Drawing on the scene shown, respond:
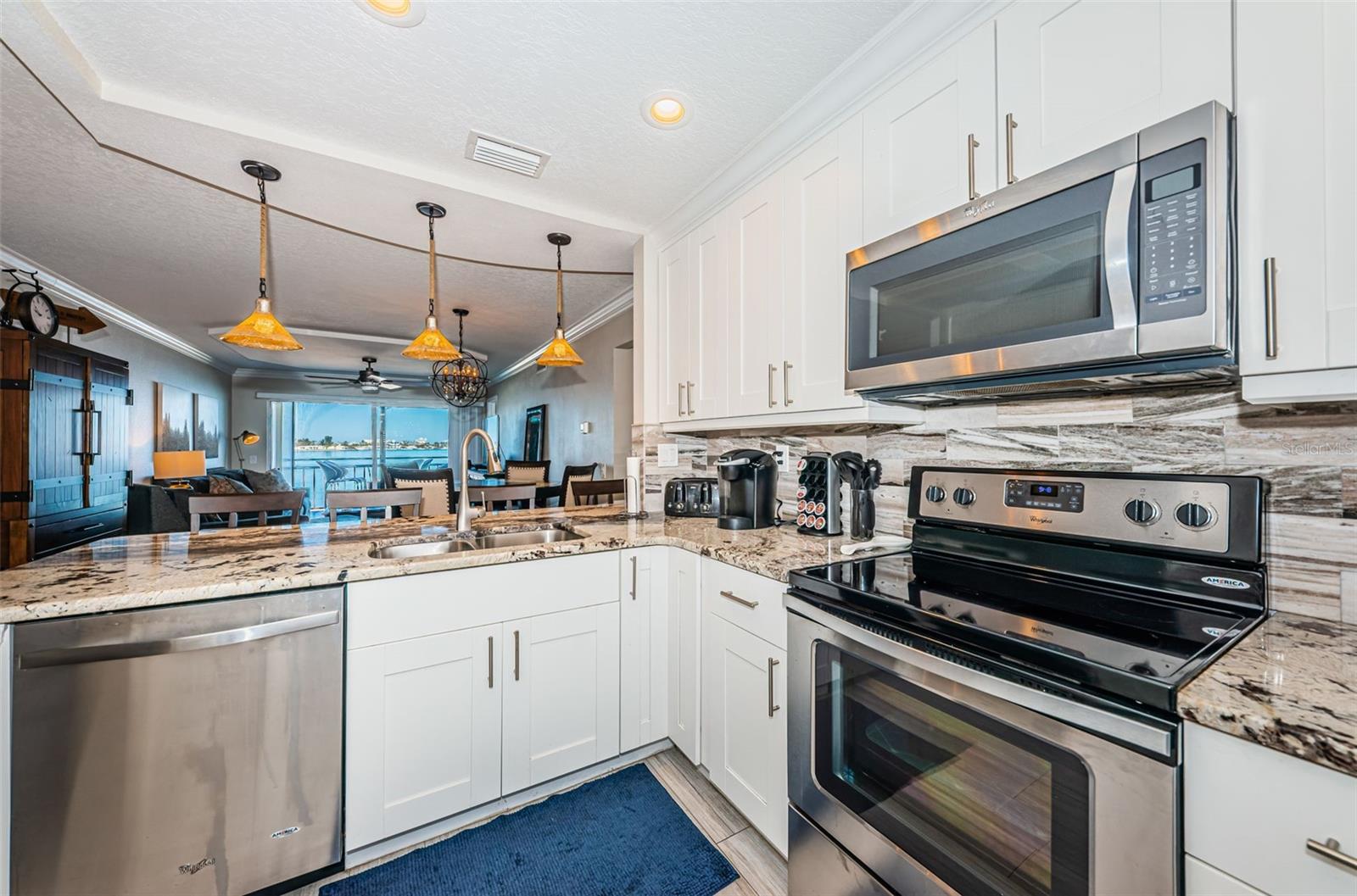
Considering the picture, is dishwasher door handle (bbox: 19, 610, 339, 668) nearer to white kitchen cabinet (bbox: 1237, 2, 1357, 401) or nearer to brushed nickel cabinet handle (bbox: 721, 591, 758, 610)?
brushed nickel cabinet handle (bbox: 721, 591, 758, 610)

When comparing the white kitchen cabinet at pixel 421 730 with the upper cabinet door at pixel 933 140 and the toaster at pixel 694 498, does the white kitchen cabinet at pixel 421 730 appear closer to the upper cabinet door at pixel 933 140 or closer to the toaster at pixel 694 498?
the toaster at pixel 694 498

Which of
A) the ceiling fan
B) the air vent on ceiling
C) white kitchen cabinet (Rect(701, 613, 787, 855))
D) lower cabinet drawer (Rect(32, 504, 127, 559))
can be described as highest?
the air vent on ceiling

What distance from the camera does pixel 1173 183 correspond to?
36.7 inches

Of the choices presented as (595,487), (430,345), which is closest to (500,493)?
(595,487)

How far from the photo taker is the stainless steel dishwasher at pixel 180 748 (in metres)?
1.21

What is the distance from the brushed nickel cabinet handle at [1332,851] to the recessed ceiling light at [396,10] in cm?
230

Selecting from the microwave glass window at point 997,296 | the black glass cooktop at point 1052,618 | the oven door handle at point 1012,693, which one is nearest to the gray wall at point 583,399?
the microwave glass window at point 997,296

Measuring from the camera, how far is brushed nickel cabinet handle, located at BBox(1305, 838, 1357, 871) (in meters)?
0.58

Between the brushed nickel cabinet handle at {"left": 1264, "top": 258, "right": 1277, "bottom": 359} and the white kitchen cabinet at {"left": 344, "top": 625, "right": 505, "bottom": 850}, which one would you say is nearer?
the brushed nickel cabinet handle at {"left": 1264, "top": 258, "right": 1277, "bottom": 359}

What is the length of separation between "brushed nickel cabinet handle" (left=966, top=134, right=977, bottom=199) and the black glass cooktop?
3.09ft

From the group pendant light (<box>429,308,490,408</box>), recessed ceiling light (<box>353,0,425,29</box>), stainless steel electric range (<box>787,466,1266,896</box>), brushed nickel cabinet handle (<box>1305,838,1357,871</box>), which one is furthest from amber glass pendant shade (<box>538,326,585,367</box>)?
brushed nickel cabinet handle (<box>1305,838,1357,871</box>)

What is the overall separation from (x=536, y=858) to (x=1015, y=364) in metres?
1.87

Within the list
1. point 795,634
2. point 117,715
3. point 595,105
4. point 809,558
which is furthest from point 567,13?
point 117,715

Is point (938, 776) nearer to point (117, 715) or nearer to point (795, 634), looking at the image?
point (795, 634)
